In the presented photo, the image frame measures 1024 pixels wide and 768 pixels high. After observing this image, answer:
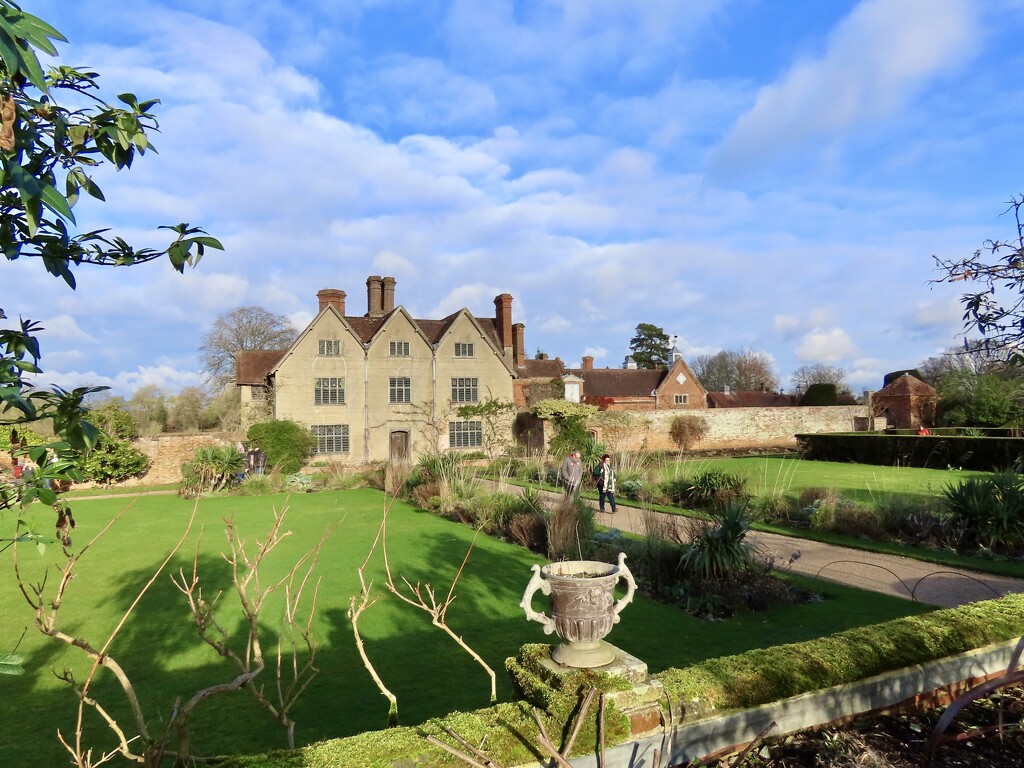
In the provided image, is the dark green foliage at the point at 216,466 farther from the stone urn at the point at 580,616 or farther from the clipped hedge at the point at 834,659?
the clipped hedge at the point at 834,659

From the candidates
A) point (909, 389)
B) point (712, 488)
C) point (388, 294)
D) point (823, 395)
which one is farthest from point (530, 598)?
point (823, 395)

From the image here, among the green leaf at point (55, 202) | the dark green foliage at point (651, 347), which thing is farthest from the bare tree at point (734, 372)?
the green leaf at point (55, 202)

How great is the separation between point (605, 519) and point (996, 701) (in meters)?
10.0

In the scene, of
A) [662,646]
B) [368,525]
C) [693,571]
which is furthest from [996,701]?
[368,525]

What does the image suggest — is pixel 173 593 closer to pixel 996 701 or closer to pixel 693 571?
pixel 693 571

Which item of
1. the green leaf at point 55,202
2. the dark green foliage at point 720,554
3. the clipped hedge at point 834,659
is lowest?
the dark green foliage at point 720,554

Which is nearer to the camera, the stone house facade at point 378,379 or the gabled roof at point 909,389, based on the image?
the stone house facade at point 378,379

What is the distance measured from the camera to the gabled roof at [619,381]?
4302 centimetres

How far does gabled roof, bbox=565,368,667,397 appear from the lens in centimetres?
4302

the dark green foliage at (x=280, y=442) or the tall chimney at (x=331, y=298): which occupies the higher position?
the tall chimney at (x=331, y=298)

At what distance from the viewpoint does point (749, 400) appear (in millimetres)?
51031

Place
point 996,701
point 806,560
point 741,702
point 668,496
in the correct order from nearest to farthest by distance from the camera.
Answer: point 741,702, point 996,701, point 806,560, point 668,496

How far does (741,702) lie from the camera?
348 centimetres

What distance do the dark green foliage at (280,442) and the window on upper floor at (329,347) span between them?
4287mm
